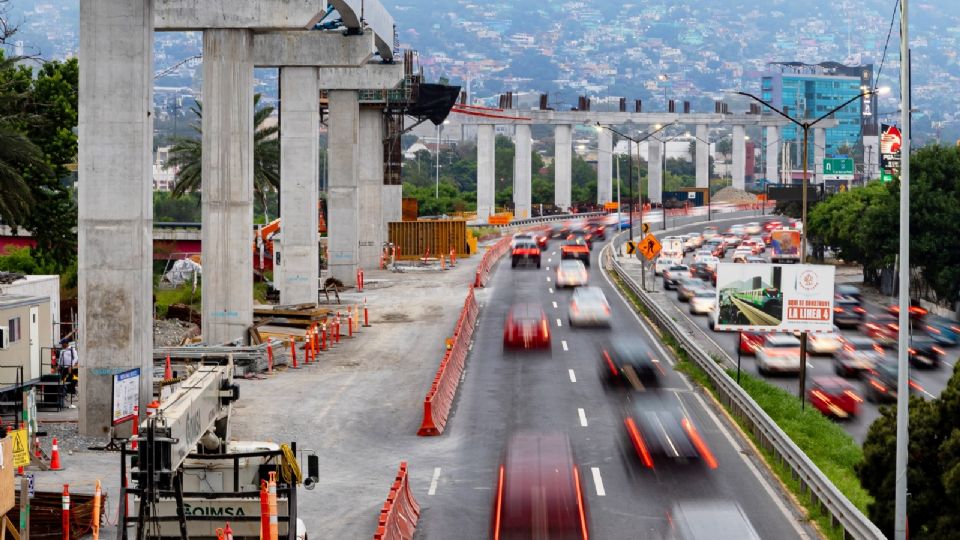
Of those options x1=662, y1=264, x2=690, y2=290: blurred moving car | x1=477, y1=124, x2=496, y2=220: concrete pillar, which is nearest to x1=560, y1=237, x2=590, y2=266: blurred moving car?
x1=662, y1=264, x2=690, y2=290: blurred moving car

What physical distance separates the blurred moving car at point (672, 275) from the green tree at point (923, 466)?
55.7 meters

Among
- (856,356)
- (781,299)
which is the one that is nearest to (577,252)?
(856,356)

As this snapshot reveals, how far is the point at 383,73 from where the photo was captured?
82.9m

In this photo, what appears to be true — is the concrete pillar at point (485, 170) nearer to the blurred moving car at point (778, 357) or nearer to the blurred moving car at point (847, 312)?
the blurred moving car at point (847, 312)

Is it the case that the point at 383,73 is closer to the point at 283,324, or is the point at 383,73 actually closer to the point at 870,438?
the point at 283,324

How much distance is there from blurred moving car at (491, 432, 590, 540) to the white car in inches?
1354

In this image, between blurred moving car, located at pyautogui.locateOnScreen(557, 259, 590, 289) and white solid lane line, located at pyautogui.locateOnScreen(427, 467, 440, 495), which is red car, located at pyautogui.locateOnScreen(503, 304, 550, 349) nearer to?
blurred moving car, located at pyautogui.locateOnScreen(557, 259, 590, 289)

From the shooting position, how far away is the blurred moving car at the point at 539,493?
81.4ft

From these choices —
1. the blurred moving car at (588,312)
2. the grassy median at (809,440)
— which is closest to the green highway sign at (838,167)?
the blurred moving car at (588,312)

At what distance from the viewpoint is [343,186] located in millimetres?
81250

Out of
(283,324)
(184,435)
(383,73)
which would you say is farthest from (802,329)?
(383,73)

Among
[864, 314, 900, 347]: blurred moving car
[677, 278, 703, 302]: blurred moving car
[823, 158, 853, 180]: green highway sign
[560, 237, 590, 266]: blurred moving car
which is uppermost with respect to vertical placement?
[823, 158, 853, 180]: green highway sign

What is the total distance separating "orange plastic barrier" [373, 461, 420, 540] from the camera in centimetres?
2217

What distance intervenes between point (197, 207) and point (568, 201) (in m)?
43.8
